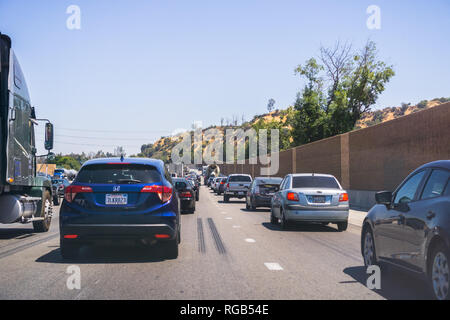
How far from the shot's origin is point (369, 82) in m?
59.9

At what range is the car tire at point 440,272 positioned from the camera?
606 cm

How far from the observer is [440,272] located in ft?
20.5

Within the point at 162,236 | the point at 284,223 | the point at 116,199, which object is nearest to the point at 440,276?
the point at 162,236

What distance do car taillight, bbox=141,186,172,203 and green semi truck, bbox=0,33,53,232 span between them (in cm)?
401

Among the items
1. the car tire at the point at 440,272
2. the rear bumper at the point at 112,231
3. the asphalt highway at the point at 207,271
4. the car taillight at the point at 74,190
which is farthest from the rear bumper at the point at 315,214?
the car tire at the point at 440,272

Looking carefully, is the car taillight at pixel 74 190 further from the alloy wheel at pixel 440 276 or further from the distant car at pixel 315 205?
the distant car at pixel 315 205

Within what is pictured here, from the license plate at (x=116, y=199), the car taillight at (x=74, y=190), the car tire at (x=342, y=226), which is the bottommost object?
the car tire at (x=342, y=226)

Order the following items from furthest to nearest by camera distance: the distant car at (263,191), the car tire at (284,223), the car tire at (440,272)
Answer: the distant car at (263,191), the car tire at (284,223), the car tire at (440,272)

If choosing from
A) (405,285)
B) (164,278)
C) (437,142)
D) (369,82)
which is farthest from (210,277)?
(369,82)

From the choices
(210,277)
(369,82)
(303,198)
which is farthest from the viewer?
→ (369,82)

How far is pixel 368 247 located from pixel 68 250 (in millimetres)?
4962

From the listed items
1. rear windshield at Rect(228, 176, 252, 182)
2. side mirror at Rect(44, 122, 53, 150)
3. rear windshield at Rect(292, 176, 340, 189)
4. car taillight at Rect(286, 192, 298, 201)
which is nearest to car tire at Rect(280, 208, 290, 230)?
car taillight at Rect(286, 192, 298, 201)
